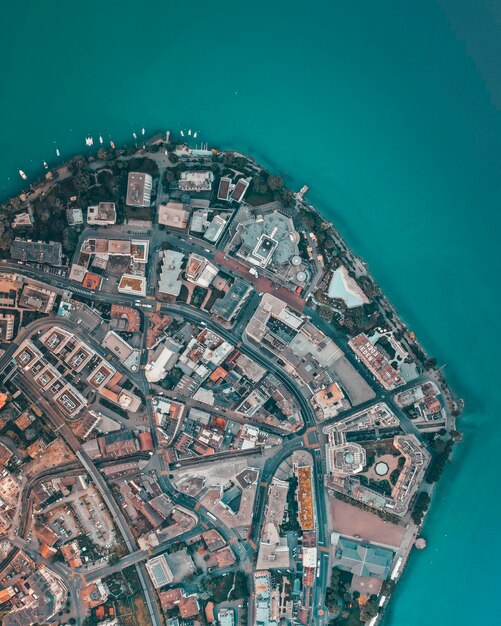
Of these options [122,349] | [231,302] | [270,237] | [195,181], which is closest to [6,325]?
[122,349]

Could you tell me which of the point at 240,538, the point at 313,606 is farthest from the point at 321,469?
the point at 313,606

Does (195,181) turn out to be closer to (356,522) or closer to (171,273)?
(171,273)

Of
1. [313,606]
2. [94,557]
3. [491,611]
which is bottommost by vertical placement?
[94,557]

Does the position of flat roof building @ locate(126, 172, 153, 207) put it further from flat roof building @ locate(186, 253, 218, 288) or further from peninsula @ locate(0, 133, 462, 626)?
flat roof building @ locate(186, 253, 218, 288)

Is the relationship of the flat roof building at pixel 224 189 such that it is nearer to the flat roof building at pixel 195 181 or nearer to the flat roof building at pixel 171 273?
the flat roof building at pixel 195 181

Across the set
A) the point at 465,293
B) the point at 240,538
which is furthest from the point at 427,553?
the point at 465,293

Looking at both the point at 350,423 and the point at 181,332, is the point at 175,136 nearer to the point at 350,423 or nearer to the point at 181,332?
the point at 181,332

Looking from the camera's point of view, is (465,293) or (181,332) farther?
(465,293)

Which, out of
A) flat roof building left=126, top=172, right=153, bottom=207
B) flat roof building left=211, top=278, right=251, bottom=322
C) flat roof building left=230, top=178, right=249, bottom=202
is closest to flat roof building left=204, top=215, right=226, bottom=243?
flat roof building left=230, top=178, right=249, bottom=202

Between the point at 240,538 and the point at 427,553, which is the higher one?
the point at 427,553
